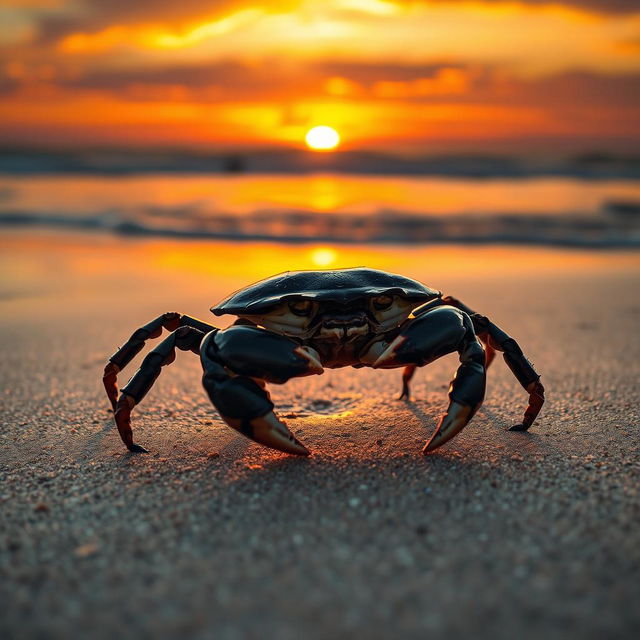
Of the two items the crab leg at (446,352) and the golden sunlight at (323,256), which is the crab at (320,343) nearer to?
the crab leg at (446,352)

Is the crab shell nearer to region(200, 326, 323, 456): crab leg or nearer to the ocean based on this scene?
region(200, 326, 323, 456): crab leg

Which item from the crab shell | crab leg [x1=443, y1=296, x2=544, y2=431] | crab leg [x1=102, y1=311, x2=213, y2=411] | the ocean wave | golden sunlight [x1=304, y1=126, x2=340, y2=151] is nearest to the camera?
the crab shell

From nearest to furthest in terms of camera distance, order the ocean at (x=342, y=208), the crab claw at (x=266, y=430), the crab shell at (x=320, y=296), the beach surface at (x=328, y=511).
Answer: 1. the beach surface at (x=328, y=511)
2. the crab claw at (x=266, y=430)
3. the crab shell at (x=320, y=296)
4. the ocean at (x=342, y=208)

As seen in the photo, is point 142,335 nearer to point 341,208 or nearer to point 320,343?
point 320,343

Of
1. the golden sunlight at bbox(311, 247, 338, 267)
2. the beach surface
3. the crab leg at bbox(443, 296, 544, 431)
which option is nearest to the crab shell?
the crab leg at bbox(443, 296, 544, 431)

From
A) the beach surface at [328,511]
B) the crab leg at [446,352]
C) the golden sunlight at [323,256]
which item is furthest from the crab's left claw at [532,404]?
the golden sunlight at [323,256]

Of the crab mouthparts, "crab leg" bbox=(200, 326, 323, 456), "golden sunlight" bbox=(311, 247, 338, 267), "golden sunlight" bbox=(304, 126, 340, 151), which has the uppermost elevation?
"golden sunlight" bbox=(304, 126, 340, 151)
